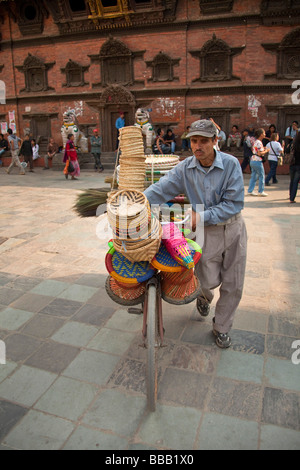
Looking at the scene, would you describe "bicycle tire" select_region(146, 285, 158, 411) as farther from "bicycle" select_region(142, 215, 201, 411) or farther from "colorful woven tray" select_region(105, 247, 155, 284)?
"colorful woven tray" select_region(105, 247, 155, 284)

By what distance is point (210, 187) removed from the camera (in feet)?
9.51

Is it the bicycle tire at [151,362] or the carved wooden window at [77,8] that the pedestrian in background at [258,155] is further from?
the carved wooden window at [77,8]

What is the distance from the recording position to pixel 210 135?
2678mm

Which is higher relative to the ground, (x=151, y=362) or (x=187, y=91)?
(x=187, y=91)

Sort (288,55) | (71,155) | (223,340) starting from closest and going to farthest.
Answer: (223,340)
(71,155)
(288,55)

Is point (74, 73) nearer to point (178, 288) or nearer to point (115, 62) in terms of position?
point (115, 62)

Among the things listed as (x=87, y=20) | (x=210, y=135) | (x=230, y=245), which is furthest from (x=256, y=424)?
(x=87, y=20)

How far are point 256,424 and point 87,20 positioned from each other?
765 inches

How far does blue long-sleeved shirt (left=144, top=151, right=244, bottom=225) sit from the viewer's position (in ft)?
9.29

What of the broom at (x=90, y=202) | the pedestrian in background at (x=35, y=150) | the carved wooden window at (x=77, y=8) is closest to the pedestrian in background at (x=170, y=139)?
the pedestrian in background at (x=35, y=150)

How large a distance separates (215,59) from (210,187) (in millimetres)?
15851

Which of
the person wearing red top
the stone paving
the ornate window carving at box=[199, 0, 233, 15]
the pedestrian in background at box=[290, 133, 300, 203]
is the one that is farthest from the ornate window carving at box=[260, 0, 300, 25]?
the stone paving

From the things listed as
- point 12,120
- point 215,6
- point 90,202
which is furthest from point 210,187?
point 12,120

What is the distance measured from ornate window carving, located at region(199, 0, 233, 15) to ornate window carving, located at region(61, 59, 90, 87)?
19.7 ft
